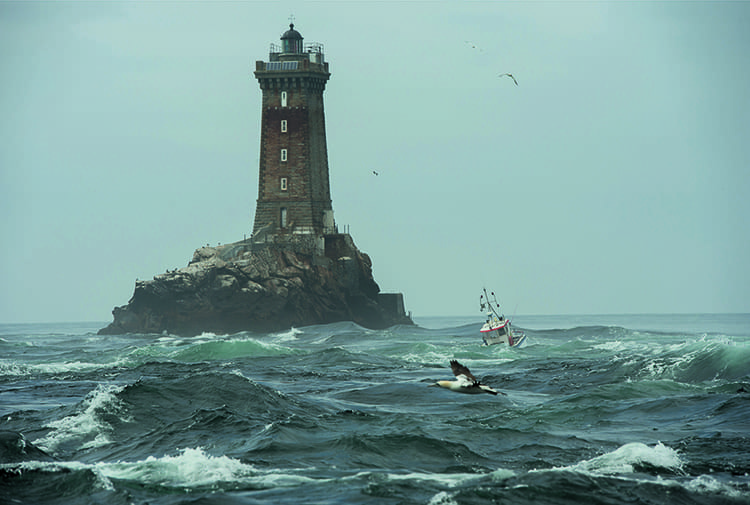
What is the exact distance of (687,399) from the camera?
1189 inches

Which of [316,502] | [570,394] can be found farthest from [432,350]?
[316,502]

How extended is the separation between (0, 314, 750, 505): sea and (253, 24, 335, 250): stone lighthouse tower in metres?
51.1

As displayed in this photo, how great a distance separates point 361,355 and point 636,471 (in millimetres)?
36243

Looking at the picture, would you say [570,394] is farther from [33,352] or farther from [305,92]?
[305,92]

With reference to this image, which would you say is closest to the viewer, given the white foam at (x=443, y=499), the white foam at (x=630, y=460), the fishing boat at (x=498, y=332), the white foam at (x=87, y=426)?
the white foam at (x=443, y=499)

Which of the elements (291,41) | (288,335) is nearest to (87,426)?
(288,335)

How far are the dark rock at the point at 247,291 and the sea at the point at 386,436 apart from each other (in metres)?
50.6

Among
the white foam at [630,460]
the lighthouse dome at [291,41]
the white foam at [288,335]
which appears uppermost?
the lighthouse dome at [291,41]

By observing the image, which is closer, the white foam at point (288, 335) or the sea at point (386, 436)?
the sea at point (386, 436)

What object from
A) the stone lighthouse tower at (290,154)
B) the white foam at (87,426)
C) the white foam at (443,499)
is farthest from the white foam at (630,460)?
the stone lighthouse tower at (290,154)

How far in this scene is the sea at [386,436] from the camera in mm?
18266

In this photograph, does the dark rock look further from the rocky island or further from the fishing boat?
the fishing boat

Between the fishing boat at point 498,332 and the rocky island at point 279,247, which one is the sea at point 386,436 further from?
the rocky island at point 279,247

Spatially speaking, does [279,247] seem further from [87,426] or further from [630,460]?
[630,460]
